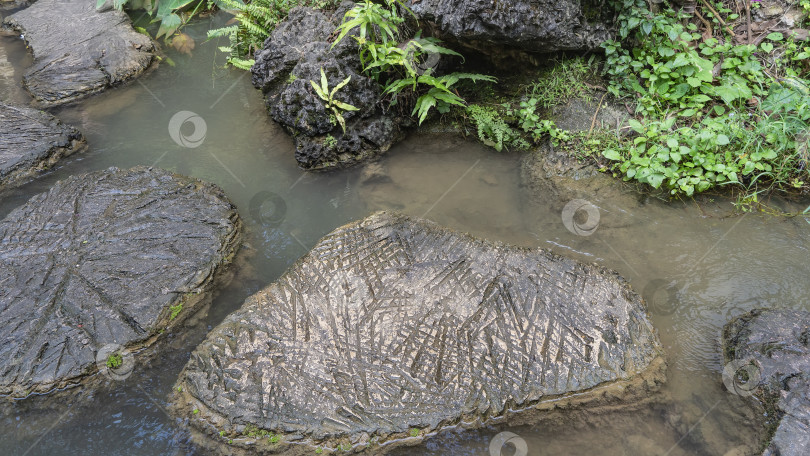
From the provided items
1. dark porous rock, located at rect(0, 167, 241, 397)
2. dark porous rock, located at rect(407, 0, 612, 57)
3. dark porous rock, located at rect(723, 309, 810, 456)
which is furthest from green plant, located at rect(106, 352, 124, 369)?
dark porous rock, located at rect(723, 309, 810, 456)

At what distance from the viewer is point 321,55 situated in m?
4.99

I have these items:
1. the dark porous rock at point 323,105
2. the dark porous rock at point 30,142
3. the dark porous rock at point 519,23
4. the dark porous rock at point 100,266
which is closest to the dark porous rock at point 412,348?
the dark porous rock at point 100,266

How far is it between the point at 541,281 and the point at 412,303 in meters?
0.86

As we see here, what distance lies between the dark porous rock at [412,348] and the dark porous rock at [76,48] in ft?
13.3

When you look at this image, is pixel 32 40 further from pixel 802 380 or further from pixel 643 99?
pixel 802 380

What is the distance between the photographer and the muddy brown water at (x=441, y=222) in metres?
3.14

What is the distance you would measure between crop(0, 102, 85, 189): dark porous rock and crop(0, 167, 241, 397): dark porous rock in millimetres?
781

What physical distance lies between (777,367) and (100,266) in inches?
175

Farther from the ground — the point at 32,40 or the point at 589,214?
the point at 32,40

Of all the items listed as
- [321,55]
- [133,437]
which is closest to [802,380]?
[133,437]

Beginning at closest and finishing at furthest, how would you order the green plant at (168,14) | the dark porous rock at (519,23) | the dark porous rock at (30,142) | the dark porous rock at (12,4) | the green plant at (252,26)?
the dark porous rock at (519,23) < the dark porous rock at (30,142) < the green plant at (252,26) < the green plant at (168,14) < the dark porous rock at (12,4)

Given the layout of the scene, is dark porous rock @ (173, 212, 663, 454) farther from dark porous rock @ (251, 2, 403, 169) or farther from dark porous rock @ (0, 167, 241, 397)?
dark porous rock @ (251, 2, 403, 169)

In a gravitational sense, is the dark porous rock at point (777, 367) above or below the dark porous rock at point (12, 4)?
below

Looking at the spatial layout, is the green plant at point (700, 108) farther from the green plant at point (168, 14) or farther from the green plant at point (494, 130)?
the green plant at point (168, 14)
